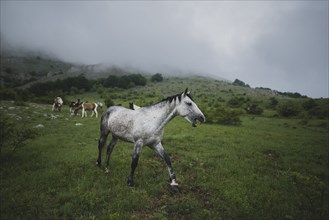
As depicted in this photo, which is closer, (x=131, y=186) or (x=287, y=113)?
(x=131, y=186)

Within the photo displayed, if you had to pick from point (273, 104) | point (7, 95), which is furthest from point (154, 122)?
point (273, 104)

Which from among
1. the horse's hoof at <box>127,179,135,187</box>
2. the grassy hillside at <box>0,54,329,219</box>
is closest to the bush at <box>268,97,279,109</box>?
the grassy hillside at <box>0,54,329,219</box>

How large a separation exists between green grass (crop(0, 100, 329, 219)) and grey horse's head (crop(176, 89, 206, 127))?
2.83 m

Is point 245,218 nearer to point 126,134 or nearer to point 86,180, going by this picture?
point 126,134

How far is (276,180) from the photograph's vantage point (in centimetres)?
1045

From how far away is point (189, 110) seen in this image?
8867 millimetres

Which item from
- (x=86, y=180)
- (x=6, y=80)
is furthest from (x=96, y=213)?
(x=6, y=80)

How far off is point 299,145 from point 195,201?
15.0m

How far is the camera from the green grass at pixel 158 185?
291 inches

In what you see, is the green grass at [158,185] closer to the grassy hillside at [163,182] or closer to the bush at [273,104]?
the grassy hillside at [163,182]

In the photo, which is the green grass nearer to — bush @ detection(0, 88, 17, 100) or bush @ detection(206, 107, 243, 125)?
bush @ detection(206, 107, 243, 125)

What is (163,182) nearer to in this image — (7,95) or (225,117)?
(225,117)

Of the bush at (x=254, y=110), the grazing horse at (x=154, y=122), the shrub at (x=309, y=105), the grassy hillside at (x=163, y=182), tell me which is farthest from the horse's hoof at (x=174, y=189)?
the shrub at (x=309, y=105)

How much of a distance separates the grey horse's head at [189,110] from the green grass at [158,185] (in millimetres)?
2833
